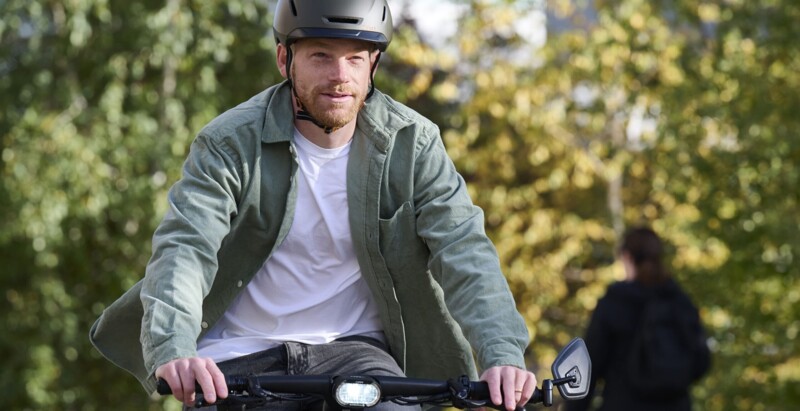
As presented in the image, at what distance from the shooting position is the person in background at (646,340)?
863 centimetres

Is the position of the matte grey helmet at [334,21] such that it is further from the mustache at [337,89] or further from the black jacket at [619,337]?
the black jacket at [619,337]

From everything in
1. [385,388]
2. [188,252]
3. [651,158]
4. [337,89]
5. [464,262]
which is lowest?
[651,158]

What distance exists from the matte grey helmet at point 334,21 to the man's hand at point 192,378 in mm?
1062

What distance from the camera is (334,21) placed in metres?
4.48

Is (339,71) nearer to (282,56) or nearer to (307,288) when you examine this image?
(282,56)

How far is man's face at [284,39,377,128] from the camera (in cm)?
448

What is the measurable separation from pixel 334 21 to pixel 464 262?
2.47 ft

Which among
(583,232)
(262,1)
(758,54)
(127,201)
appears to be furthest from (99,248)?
(758,54)

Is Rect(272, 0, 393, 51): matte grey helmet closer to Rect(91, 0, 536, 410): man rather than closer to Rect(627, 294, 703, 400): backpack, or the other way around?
Rect(91, 0, 536, 410): man

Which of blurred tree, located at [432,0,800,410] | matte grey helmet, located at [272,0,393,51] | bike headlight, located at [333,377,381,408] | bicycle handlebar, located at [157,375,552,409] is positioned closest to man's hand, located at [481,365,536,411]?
bicycle handlebar, located at [157,375,552,409]

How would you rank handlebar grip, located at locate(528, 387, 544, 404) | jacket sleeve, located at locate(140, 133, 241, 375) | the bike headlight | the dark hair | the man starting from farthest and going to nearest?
the dark hair → the man → handlebar grip, located at locate(528, 387, 544, 404) → jacket sleeve, located at locate(140, 133, 241, 375) → the bike headlight

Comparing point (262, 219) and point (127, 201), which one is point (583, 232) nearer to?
point (127, 201)

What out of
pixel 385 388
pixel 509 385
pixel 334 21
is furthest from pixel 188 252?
pixel 509 385

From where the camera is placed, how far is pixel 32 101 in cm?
1677
